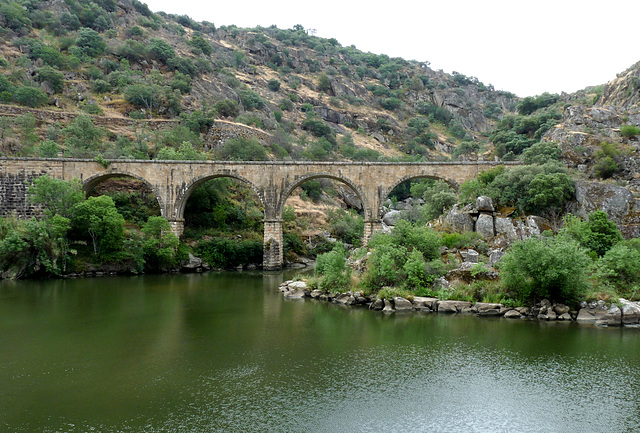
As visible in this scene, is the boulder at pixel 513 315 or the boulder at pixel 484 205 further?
the boulder at pixel 484 205

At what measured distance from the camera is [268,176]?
115 feet

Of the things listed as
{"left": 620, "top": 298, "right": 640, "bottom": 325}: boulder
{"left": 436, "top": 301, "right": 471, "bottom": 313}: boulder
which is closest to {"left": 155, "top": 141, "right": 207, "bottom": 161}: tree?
{"left": 436, "top": 301, "right": 471, "bottom": 313}: boulder

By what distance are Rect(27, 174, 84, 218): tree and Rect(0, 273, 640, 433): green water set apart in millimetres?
12903

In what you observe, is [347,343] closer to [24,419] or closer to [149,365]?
[149,365]

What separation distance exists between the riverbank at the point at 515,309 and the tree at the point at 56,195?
20.2 m

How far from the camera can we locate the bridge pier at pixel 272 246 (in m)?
35.0

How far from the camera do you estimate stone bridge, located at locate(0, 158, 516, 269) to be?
3441 centimetres

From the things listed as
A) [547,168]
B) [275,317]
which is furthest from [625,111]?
[275,317]

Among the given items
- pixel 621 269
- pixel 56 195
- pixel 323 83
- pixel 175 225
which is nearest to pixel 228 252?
pixel 175 225

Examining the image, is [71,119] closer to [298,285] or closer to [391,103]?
[298,285]

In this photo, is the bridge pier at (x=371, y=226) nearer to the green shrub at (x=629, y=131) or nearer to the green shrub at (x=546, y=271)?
the green shrub at (x=546, y=271)

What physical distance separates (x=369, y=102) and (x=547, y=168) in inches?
2502

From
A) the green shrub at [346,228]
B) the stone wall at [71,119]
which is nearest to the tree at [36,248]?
the stone wall at [71,119]

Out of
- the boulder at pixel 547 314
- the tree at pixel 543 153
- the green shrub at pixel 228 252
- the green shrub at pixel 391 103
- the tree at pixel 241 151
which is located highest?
the green shrub at pixel 391 103
